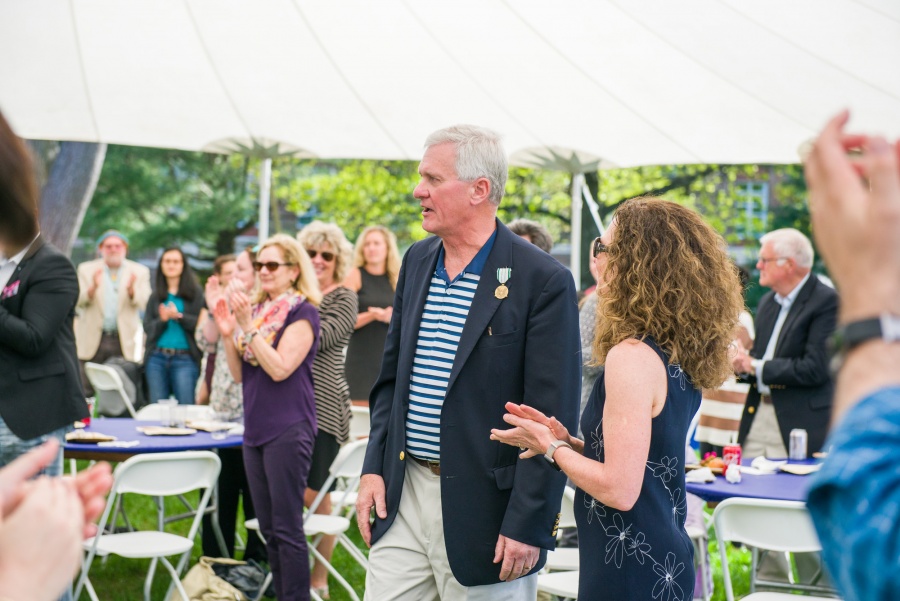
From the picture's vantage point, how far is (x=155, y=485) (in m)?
4.58

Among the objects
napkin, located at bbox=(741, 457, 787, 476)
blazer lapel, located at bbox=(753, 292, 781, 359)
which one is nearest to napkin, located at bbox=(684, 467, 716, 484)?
napkin, located at bbox=(741, 457, 787, 476)

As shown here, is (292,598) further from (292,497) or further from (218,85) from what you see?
(218,85)

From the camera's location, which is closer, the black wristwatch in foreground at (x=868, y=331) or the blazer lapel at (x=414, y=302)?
the black wristwatch in foreground at (x=868, y=331)

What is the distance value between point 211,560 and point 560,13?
583cm

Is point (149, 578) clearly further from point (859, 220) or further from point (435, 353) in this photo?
point (859, 220)

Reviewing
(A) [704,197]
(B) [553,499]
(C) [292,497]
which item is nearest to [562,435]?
(B) [553,499]

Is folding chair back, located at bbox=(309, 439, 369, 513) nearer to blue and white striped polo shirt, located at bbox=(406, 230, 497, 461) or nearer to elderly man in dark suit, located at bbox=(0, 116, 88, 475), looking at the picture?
elderly man in dark suit, located at bbox=(0, 116, 88, 475)

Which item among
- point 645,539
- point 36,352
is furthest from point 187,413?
point 645,539

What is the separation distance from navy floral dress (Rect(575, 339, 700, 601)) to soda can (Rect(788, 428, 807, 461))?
2804 millimetres

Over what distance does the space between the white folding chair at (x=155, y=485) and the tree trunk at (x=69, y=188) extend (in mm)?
9976

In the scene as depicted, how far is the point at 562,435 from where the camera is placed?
8.68 ft

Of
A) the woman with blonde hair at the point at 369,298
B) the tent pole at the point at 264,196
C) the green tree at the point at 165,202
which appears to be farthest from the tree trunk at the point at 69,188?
the green tree at the point at 165,202

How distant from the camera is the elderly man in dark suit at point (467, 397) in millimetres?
2828

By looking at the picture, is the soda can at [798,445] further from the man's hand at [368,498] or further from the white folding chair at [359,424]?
the man's hand at [368,498]
